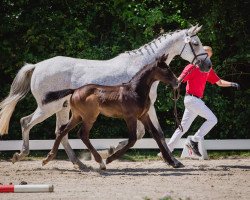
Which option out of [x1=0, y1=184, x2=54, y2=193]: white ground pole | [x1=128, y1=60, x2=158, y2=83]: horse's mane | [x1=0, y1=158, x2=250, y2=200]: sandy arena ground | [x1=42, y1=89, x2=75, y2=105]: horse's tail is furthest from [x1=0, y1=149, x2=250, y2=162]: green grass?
[x1=0, y1=184, x2=54, y2=193]: white ground pole

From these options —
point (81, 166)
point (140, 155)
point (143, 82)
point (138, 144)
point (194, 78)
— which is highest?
point (143, 82)

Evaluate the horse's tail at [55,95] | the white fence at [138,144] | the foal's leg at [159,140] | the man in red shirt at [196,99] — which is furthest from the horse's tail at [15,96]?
the man in red shirt at [196,99]

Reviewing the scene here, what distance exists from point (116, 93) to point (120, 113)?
0.98ft

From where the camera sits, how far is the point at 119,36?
46.9 ft

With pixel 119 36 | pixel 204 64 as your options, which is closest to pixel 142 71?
pixel 204 64

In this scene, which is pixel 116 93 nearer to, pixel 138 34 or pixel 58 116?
pixel 58 116

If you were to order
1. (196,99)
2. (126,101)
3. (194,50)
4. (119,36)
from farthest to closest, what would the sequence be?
(119,36) < (196,99) < (194,50) < (126,101)

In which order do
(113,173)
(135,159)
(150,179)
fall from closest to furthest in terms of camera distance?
(150,179)
(113,173)
(135,159)

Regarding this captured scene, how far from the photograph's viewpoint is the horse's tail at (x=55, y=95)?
10.8 metres

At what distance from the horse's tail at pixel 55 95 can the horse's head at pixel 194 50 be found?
1900 mm

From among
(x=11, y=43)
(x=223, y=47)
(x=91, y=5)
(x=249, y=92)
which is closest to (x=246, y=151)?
(x=249, y=92)

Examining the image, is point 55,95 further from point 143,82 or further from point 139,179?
point 139,179

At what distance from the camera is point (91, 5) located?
14578mm

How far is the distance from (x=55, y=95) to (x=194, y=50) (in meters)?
2.29
